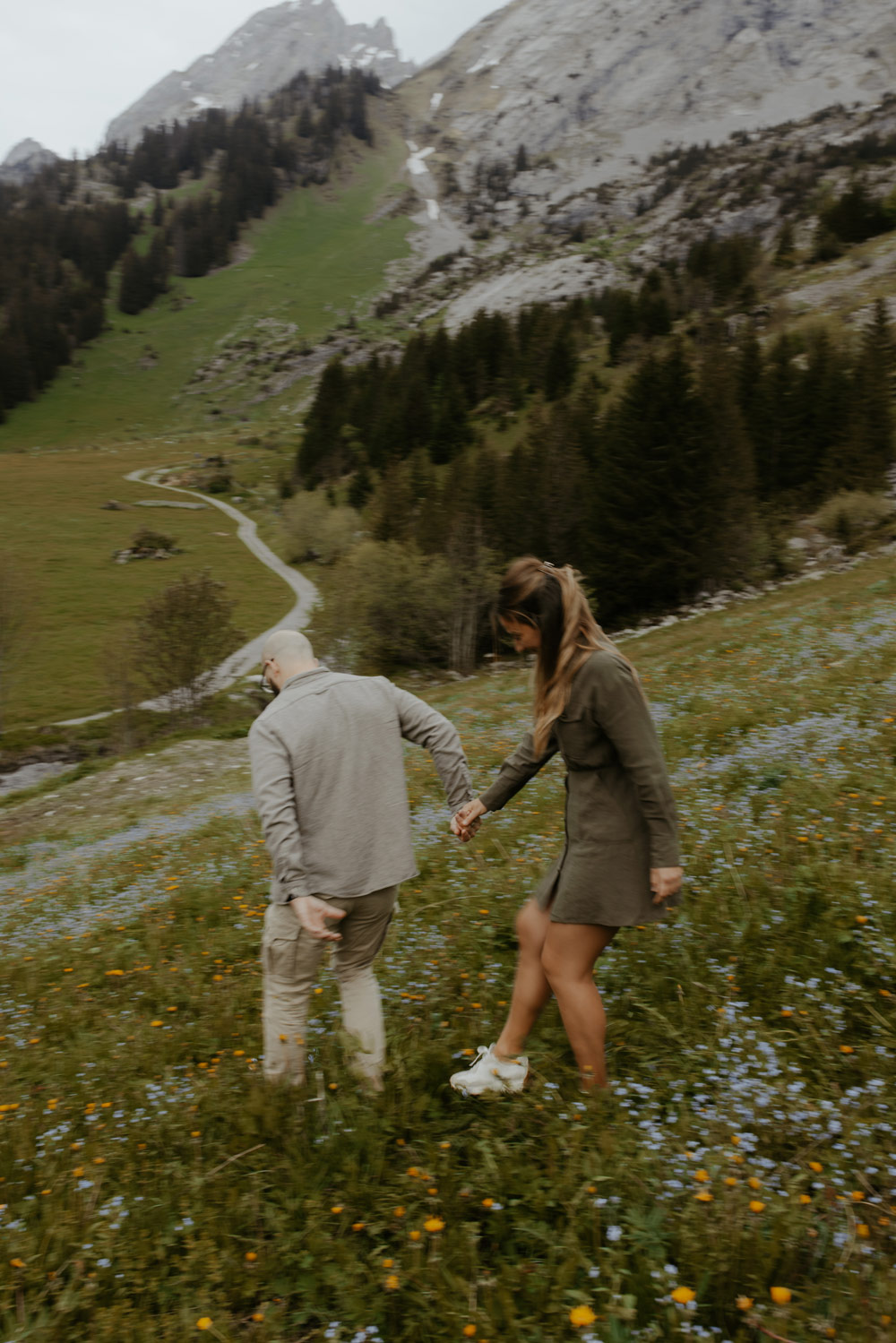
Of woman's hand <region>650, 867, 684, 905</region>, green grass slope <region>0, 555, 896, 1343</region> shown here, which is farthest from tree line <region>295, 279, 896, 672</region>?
woman's hand <region>650, 867, 684, 905</region>

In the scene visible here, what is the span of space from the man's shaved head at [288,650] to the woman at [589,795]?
41.8 inches

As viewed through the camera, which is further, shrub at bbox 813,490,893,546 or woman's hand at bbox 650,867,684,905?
shrub at bbox 813,490,893,546

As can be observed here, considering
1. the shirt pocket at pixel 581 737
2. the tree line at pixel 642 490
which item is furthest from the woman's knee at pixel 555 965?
the tree line at pixel 642 490

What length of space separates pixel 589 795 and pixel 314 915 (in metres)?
1.43

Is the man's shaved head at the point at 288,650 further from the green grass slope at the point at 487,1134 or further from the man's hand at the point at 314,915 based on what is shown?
the green grass slope at the point at 487,1134

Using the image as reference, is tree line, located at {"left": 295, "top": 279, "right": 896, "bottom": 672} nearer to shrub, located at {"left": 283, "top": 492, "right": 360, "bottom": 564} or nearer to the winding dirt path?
shrub, located at {"left": 283, "top": 492, "right": 360, "bottom": 564}

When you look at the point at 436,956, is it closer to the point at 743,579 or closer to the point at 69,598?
the point at 743,579

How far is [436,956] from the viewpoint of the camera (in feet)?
18.0

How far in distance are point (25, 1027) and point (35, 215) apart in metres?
239

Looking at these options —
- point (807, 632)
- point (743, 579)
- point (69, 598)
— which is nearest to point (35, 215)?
point (69, 598)

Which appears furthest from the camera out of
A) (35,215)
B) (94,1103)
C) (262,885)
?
(35,215)

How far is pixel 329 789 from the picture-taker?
12.6ft

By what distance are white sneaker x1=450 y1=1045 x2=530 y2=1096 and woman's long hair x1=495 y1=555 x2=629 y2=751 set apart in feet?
5.76

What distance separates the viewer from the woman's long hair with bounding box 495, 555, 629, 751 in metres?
3.68
